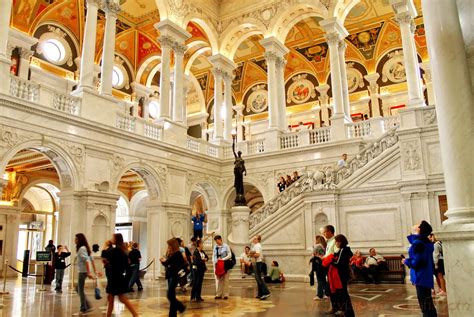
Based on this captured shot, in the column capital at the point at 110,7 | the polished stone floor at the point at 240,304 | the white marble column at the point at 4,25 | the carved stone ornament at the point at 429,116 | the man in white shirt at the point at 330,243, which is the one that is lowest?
the polished stone floor at the point at 240,304

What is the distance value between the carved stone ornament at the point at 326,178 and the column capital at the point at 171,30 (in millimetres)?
8847

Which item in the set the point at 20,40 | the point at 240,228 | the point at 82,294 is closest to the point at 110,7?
the point at 20,40

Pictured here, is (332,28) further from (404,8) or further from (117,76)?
(117,76)

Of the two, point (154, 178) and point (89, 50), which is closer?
point (89, 50)

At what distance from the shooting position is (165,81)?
19.3 metres

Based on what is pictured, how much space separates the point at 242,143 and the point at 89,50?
8308 mm

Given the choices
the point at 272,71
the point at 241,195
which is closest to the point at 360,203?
the point at 241,195

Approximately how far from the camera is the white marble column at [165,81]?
1903 centimetres

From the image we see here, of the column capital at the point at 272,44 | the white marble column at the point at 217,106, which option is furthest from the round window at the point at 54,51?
the column capital at the point at 272,44

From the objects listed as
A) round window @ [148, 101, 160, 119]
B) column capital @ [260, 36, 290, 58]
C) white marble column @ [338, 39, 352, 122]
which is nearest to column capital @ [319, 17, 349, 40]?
white marble column @ [338, 39, 352, 122]

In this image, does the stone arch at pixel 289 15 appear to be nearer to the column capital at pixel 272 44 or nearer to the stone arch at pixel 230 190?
the column capital at pixel 272 44

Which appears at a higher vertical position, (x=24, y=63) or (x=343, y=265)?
(x=24, y=63)

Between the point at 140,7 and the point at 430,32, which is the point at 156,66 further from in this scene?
the point at 430,32

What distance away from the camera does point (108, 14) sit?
17281 mm
